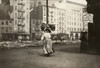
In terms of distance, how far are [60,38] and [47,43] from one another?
0.21m

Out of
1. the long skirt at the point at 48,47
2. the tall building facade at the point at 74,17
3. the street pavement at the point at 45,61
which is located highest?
the tall building facade at the point at 74,17

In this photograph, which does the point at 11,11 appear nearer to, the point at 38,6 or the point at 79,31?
the point at 38,6

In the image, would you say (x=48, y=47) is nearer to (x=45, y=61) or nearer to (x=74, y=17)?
(x=45, y=61)

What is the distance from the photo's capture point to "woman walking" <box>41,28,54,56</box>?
2.45 metres

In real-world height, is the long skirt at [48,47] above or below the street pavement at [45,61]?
Result: above

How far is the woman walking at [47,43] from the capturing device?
2449 millimetres

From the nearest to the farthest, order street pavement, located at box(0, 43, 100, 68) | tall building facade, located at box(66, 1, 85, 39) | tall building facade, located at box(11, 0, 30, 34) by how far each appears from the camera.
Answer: street pavement, located at box(0, 43, 100, 68) → tall building facade, located at box(66, 1, 85, 39) → tall building facade, located at box(11, 0, 30, 34)

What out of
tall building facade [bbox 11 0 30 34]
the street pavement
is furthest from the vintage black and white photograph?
tall building facade [bbox 11 0 30 34]

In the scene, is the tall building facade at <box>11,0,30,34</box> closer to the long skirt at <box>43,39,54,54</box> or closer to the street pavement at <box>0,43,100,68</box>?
the long skirt at <box>43,39,54,54</box>

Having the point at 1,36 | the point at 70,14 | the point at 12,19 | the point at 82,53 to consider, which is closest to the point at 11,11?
the point at 12,19

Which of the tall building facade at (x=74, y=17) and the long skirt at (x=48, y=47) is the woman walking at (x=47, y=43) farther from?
the tall building facade at (x=74, y=17)

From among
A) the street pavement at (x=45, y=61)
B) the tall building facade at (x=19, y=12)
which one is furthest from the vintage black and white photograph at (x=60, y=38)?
the tall building facade at (x=19, y=12)

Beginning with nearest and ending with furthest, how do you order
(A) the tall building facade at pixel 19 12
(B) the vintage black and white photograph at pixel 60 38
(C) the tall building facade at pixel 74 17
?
(B) the vintage black and white photograph at pixel 60 38, (C) the tall building facade at pixel 74 17, (A) the tall building facade at pixel 19 12

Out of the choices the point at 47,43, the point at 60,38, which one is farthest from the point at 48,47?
the point at 60,38
